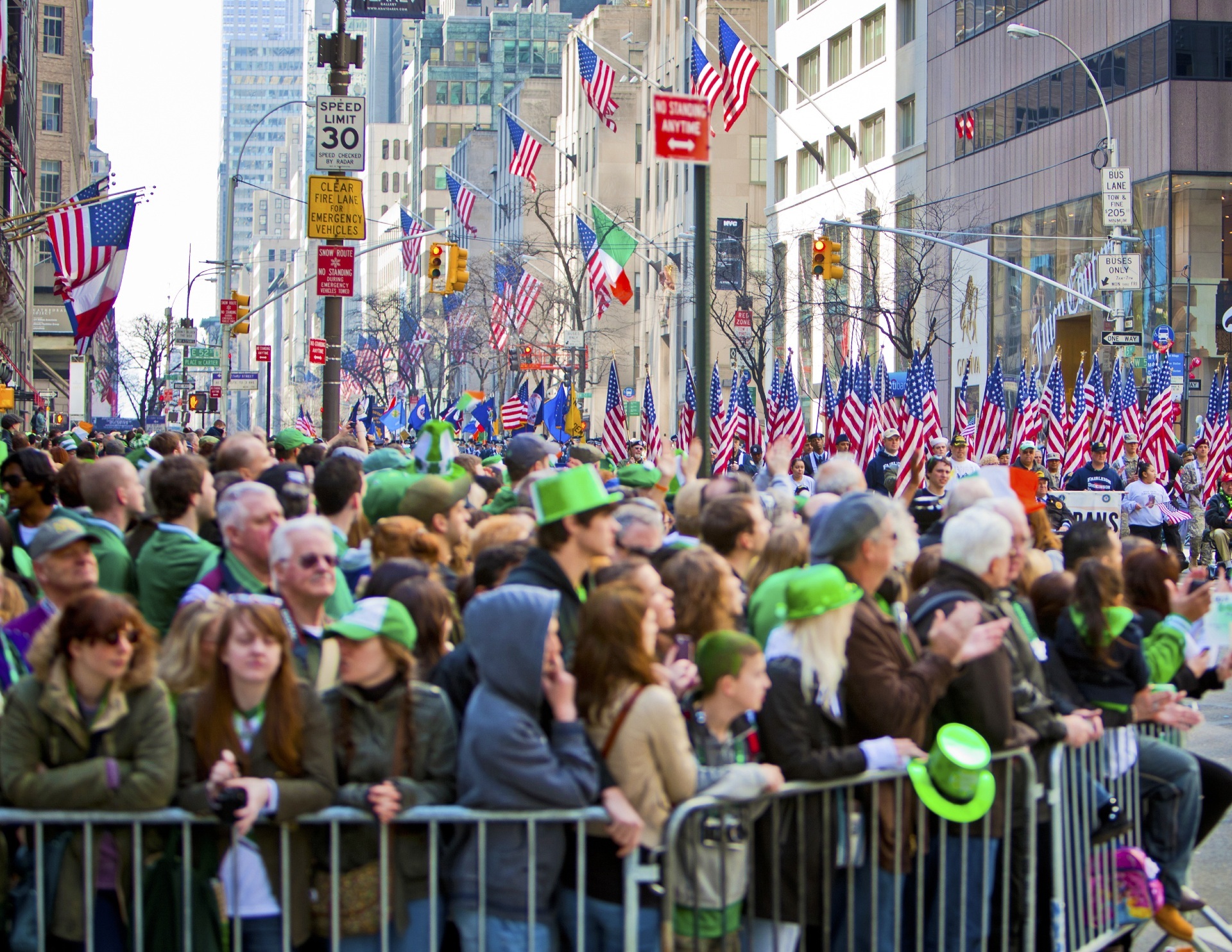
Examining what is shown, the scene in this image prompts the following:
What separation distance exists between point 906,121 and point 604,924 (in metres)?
52.1

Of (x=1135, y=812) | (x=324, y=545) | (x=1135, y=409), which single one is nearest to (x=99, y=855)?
(x=324, y=545)

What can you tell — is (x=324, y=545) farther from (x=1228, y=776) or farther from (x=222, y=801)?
(x=1228, y=776)

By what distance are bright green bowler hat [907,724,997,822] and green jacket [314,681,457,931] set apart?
157cm

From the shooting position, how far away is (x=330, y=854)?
4.76m

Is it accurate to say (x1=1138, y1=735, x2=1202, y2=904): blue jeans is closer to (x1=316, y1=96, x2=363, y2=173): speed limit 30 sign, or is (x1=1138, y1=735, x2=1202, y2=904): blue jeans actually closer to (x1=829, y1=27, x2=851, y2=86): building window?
(x1=316, y1=96, x2=363, y2=173): speed limit 30 sign

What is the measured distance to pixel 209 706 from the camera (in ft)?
15.5

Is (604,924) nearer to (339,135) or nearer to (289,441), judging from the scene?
(289,441)

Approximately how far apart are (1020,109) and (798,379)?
1638cm

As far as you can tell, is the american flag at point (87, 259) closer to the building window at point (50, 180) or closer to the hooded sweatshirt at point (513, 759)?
the hooded sweatshirt at point (513, 759)

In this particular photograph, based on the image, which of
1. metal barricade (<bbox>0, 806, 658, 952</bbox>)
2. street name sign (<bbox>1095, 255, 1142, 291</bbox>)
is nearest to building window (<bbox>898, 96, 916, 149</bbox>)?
street name sign (<bbox>1095, 255, 1142, 291</bbox>)

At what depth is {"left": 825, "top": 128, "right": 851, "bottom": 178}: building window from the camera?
189ft

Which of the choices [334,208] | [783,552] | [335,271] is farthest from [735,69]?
[783,552]

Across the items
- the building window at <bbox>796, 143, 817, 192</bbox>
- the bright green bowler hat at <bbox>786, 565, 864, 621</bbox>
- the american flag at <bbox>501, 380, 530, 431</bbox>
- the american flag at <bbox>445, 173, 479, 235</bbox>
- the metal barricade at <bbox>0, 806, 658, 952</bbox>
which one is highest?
the building window at <bbox>796, 143, 817, 192</bbox>

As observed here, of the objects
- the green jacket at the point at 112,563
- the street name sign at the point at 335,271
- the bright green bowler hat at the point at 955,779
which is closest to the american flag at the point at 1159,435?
the street name sign at the point at 335,271
